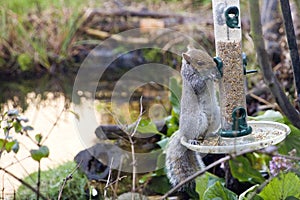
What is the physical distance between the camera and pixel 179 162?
2041 millimetres

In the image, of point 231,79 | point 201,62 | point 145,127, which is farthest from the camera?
point 145,127

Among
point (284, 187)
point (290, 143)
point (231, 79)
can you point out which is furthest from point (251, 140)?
point (290, 143)

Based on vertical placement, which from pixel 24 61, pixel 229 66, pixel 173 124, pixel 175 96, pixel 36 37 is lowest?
pixel 173 124

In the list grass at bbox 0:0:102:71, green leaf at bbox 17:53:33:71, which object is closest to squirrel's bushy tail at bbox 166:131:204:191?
grass at bbox 0:0:102:71

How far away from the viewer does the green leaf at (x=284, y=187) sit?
66.1 inches

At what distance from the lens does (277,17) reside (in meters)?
4.21

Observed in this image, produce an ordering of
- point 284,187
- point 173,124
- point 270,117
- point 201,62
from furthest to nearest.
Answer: point 173,124 → point 270,117 → point 201,62 → point 284,187

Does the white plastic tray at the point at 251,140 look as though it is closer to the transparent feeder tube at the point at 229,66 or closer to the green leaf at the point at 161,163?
the transparent feeder tube at the point at 229,66

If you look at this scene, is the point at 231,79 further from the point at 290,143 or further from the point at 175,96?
the point at 175,96

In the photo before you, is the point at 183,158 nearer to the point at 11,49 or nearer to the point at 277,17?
the point at 277,17

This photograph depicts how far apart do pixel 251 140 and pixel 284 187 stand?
17 cm

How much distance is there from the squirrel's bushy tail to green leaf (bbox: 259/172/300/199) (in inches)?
14.5

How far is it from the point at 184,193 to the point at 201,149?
→ 2.74 ft

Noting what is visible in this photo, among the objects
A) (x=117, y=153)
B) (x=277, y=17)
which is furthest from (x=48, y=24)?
(x=117, y=153)
